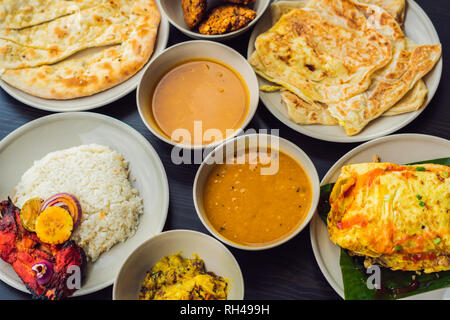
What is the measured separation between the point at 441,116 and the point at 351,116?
0.74 metres

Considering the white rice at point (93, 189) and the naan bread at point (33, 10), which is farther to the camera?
the naan bread at point (33, 10)

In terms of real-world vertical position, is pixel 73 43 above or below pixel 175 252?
above

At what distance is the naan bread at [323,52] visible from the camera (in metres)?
2.85

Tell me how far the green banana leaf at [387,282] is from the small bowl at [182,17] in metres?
1.64

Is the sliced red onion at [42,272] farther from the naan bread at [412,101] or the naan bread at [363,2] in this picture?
the naan bread at [412,101]

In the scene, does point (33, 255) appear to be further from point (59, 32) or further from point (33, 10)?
point (33, 10)

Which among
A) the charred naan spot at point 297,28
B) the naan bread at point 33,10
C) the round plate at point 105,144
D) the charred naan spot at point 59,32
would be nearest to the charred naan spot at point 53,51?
the charred naan spot at point 59,32

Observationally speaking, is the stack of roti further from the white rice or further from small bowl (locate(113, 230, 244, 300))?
small bowl (locate(113, 230, 244, 300))

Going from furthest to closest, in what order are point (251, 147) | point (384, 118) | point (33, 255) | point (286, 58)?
point (286, 58)
point (384, 118)
point (251, 147)
point (33, 255)

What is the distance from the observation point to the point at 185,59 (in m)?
2.90

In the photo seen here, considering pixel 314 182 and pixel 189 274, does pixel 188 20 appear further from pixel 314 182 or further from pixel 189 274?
pixel 189 274

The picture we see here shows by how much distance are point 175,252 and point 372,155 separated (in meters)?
1.43

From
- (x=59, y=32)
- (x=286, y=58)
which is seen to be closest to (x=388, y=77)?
(x=286, y=58)

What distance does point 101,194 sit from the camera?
9.00ft
